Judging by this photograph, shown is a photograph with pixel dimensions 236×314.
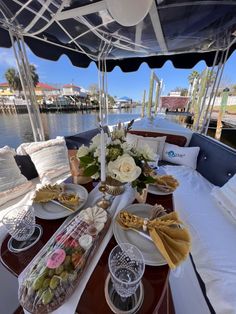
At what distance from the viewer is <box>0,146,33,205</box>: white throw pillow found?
141 cm

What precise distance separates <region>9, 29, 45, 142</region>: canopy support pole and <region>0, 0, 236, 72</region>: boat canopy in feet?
0.25

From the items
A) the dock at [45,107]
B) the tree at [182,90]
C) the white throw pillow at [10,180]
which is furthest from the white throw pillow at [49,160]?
the tree at [182,90]

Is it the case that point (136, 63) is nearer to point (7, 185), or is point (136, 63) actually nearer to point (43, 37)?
point (43, 37)

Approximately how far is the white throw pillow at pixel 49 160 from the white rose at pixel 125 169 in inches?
48.9

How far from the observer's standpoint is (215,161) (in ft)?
5.67

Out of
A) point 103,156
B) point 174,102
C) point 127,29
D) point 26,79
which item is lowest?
point 174,102

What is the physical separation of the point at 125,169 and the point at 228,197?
3.58 feet

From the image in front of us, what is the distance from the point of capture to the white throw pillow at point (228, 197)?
1.21 metres

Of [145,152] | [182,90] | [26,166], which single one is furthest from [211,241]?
[182,90]

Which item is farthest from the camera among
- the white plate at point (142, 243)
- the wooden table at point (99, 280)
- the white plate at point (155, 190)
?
the white plate at point (155, 190)

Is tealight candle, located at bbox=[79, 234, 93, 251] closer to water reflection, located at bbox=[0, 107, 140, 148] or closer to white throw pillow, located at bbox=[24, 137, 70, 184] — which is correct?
white throw pillow, located at bbox=[24, 137, 70, 184]

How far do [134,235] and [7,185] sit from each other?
1332mm

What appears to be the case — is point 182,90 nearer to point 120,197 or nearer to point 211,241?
point 211,241

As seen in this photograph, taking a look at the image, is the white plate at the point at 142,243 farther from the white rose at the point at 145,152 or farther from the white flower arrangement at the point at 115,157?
the white rose at the point at 145,152
